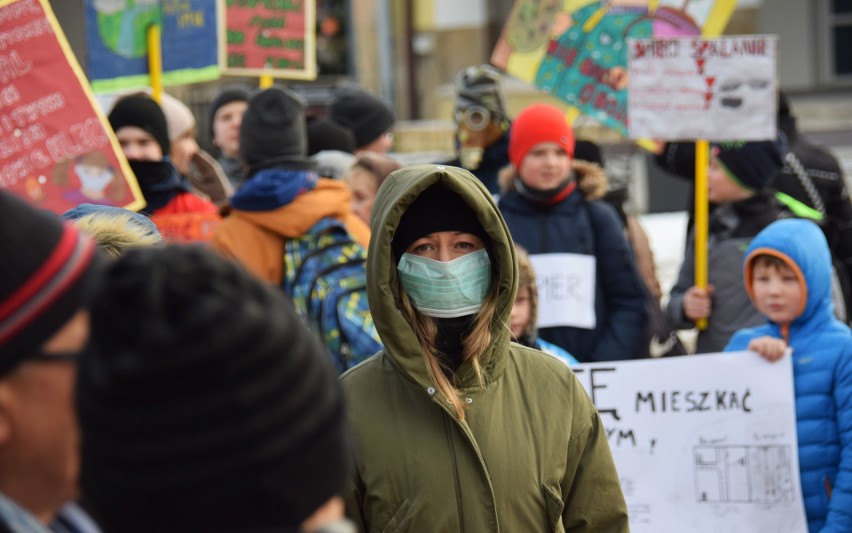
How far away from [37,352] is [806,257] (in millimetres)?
3548

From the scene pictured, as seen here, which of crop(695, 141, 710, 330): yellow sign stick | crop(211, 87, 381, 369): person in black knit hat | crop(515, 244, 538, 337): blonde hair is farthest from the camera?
crop(695, 141, 710, 330): yellow sign stick

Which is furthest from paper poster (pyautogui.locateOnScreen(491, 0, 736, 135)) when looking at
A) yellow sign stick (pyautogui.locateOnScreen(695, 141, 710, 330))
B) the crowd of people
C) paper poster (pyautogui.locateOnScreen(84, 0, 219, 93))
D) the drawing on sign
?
the drawing on sign

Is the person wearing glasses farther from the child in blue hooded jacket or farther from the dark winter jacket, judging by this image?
the child in blue hooded jacket

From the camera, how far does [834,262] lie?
5.93m

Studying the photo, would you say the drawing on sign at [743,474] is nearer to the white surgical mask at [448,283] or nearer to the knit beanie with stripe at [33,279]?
the white surgical mask at [448,283]

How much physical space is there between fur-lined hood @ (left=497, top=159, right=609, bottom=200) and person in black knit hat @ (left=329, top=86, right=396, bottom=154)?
197 centimetres

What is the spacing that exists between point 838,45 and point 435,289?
17.7 m

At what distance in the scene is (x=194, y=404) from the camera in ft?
4.03

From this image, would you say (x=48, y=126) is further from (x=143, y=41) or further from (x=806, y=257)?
(x=806, y=257)

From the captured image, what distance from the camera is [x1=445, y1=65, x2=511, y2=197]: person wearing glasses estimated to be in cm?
649

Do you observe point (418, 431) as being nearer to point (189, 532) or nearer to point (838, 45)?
point (189, 532)

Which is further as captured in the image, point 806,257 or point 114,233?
point 806,257

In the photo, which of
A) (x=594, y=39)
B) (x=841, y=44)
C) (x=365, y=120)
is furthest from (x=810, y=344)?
(x=841, y=44)

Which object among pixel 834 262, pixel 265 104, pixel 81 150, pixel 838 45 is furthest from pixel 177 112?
pixel 838 45
